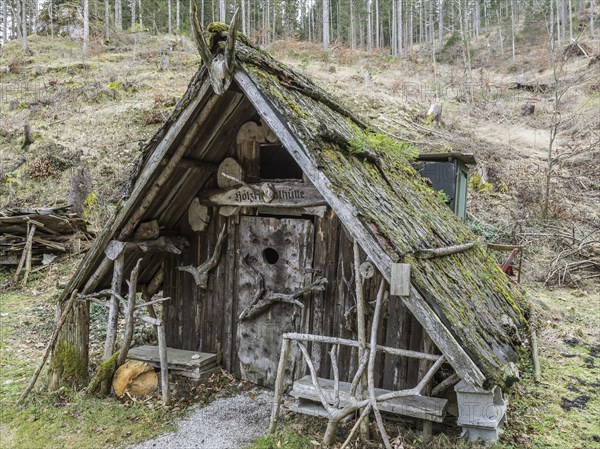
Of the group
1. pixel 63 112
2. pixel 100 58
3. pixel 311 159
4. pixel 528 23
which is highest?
pixel 528 23

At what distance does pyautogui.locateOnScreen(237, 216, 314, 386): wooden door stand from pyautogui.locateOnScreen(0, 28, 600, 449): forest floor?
538mm

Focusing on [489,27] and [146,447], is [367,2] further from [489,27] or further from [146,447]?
[146,447]

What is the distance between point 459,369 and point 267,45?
38.9 meters

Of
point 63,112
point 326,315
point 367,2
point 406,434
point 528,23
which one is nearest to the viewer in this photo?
point 406,434

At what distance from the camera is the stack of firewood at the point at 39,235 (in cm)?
1376

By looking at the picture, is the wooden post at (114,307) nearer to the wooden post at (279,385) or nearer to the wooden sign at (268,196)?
the wooden sign at (268,196)

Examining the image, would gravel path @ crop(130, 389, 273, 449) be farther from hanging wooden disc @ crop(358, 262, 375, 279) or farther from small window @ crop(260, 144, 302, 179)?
small window @ crop(260, 144, 302, 179)

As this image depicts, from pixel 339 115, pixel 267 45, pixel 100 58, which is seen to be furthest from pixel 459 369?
pixel 267 45

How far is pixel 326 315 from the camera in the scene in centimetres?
607

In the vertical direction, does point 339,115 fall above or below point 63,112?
below

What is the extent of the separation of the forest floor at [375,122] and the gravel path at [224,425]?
0.24 meters

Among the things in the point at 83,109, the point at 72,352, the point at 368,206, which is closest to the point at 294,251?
the point at 368,206

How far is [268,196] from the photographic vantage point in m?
6.21

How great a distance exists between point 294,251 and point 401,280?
8.16ft
